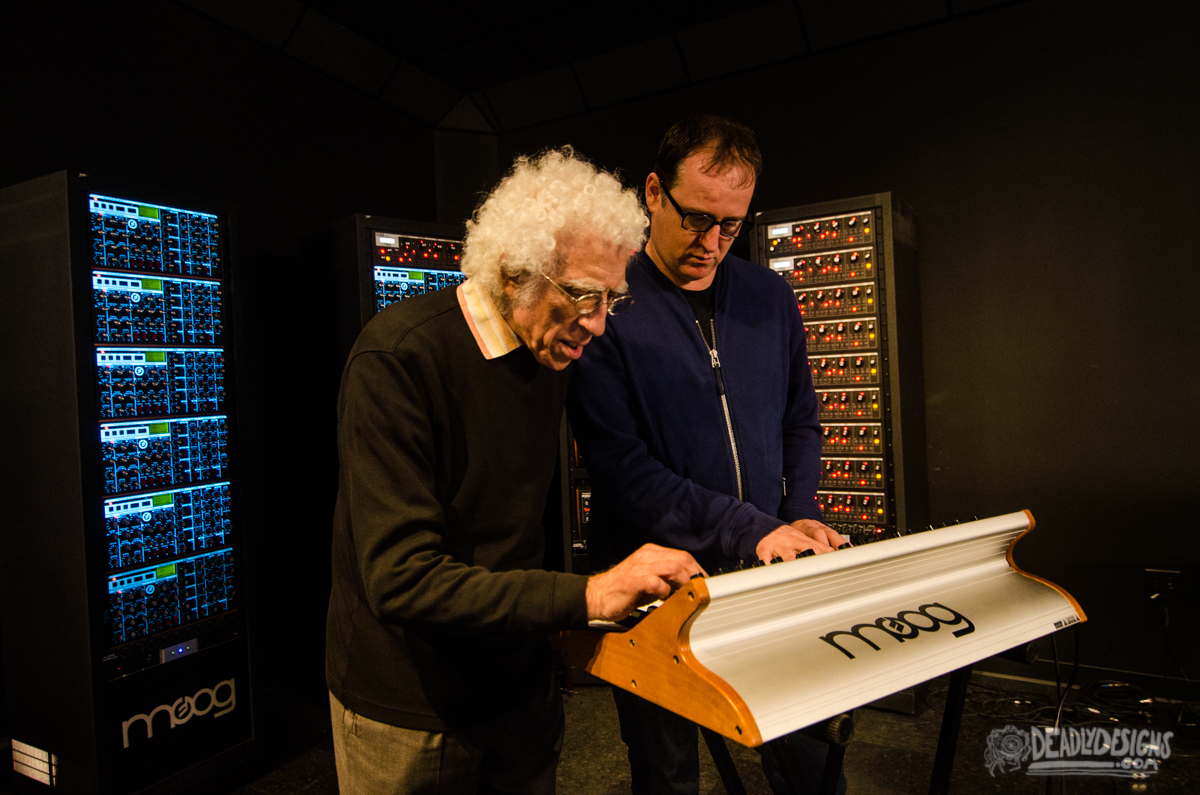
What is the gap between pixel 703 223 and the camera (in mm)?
1432

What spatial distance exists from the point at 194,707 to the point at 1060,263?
13.0ft

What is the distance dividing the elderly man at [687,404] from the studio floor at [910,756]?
1217mm

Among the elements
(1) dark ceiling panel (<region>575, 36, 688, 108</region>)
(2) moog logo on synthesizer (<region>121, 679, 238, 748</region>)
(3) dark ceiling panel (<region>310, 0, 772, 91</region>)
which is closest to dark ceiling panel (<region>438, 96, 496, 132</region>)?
(3) dark ceiling panel (<region>310, 0, 772, 91</region>)

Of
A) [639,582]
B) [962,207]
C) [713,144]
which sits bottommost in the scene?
[639,582]

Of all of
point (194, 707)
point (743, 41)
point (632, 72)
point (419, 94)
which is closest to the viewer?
point (194, 707)

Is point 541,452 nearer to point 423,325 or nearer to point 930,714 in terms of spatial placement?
point 423,325

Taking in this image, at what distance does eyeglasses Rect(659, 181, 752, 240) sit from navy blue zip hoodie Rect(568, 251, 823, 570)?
0.14 m

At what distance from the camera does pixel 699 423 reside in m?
1.47

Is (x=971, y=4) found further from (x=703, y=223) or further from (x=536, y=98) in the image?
(x=703, y=223)

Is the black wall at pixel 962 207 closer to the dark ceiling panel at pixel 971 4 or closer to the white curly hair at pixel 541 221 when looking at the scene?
the dark ceiling panel at pixel 971 4

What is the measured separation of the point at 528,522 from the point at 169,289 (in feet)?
6.80

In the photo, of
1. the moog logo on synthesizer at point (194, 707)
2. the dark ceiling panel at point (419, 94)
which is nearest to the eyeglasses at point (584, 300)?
the moog logo on synthesizer at point (194, 707)

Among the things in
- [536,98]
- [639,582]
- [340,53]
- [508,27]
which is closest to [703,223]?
[639,582]

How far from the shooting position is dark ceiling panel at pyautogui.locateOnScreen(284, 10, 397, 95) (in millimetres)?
3605
